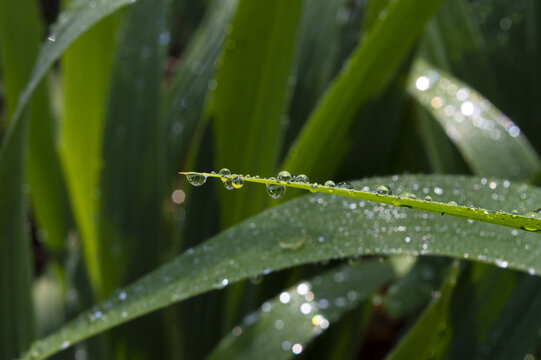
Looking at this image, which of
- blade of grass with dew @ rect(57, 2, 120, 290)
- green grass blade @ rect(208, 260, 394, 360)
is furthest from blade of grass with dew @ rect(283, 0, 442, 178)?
blade of grass with dew @ rect(57, 2, 120, 290)

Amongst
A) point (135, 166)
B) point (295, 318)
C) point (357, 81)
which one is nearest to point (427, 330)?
point (295, 318)

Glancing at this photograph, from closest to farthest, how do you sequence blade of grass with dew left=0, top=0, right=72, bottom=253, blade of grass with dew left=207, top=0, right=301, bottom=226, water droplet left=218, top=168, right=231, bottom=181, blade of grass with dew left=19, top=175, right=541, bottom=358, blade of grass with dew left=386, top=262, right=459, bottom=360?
water droplet left=218, top=168, right=231, bottom=181 → blade of grass with dew left=19, top=175, right=541, bottom=358 → blade of grass with dew left=386, top=262, right=459, bottom=360 → blade of grass with dew left=207, top=0, right=301, bottom=226 → blade of grass with dew left=0, top=0, right=72, bottom=253

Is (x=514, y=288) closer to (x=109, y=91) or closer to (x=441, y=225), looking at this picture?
(x=441, y=225)

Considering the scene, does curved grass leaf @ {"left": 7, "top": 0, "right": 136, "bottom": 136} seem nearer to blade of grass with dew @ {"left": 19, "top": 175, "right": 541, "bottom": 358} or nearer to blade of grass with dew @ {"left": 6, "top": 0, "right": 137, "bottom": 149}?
blade of grass with dew @ {"left": 6, "top": 0, "right": 137, "bottom": 149}

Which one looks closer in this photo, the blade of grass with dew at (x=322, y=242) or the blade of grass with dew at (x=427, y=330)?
the blade of grass with dew at (x=322, y=242)

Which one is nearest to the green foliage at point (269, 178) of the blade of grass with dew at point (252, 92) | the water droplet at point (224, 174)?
the blade of grass with dew at point (252, 92)

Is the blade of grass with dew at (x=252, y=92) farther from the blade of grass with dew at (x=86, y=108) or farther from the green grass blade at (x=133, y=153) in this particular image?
the blade of grass with dew at (x=86, y=108)

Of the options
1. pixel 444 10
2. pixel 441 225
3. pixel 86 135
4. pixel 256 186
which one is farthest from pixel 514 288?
pixel 86 135
